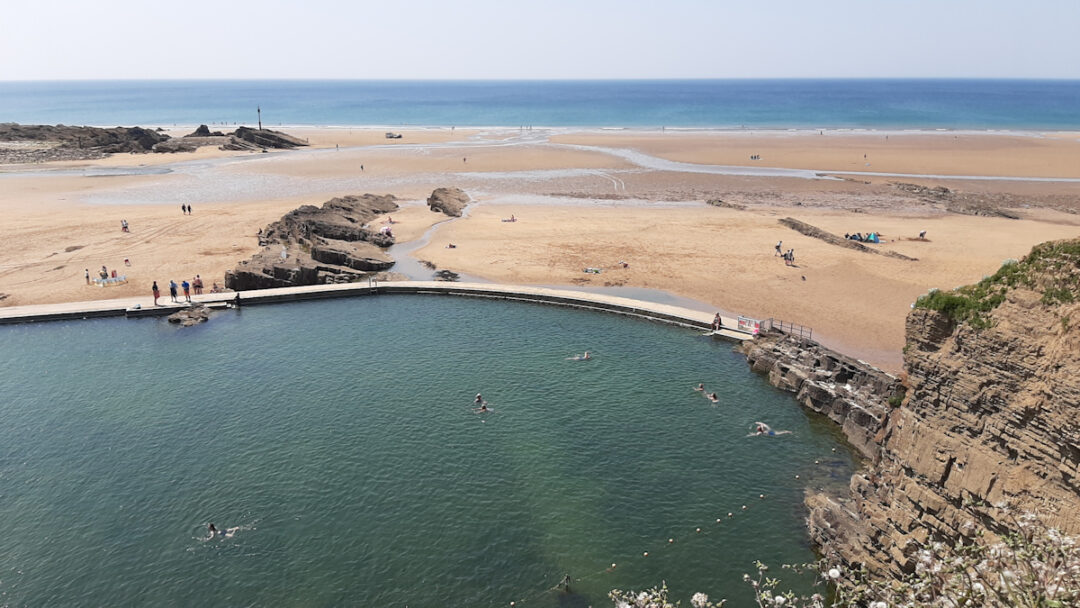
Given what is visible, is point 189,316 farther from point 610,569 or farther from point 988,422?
point 988,422

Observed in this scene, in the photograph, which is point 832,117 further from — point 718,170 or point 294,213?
point 294,213

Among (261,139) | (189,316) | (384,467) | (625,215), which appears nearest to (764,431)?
(384,467)

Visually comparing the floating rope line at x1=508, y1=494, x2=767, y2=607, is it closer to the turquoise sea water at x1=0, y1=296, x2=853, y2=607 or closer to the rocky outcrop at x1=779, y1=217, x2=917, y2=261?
the turquoise sea water at x1=0, y1=296, x2=853, y2=607

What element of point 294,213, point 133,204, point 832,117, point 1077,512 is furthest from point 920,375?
point 832,117

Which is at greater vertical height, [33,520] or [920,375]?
[920,375]

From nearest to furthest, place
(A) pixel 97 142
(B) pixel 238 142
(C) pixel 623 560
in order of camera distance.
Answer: (C) pixel 623 560 → (A) pixel 97 142 → (B) pixel 238 142
